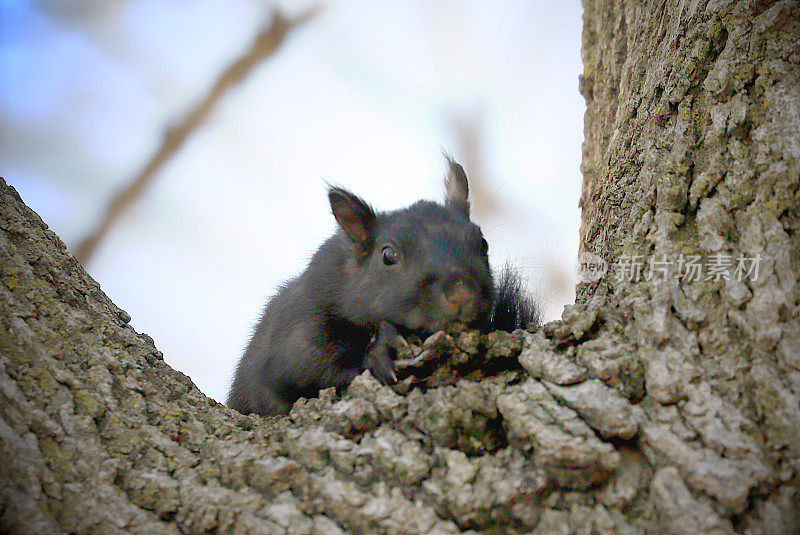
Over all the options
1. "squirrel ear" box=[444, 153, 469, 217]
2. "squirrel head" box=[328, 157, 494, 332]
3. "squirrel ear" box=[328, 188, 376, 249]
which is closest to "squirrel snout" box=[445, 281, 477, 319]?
"squirrel head" box=[328, 157, 494, 332]

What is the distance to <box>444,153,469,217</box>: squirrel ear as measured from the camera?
3790 millimetres

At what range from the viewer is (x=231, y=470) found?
186 centimetres

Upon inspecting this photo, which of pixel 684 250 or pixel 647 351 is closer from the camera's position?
pixel 647 351

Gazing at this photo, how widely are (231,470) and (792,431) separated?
5.28 ft

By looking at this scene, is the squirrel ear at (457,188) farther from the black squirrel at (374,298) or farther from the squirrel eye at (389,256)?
the squirrel eye at (389,256)

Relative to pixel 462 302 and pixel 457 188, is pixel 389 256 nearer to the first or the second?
pixel 462 302

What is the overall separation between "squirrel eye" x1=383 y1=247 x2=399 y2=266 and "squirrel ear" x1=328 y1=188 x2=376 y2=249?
24 cm

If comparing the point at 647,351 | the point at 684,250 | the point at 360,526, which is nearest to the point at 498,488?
the point at 360,526

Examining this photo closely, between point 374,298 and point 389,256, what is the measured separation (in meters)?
0.24

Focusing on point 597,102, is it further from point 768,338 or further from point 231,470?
point 231,470

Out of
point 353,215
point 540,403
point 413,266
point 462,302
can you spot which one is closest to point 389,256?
point 413,266

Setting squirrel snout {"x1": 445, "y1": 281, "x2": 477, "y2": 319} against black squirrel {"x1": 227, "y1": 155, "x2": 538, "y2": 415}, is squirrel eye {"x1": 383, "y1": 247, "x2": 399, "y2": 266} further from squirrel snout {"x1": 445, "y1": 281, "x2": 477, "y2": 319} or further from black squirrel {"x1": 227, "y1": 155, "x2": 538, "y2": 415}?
squirrel snout {"x1": 445, "y1": 281, "x2": 477, "y2": 319}

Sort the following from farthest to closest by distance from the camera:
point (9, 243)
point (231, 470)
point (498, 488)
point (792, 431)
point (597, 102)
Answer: point (597, 102) < point (9, 243) < point (231, 470) < point (498, 488) < point (792, 431)

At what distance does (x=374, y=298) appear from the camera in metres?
3.04
